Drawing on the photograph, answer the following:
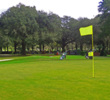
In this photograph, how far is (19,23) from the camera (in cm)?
4231

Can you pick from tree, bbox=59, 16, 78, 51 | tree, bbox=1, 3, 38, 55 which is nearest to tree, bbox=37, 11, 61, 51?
tree, bbox=1, 3, 38, 55

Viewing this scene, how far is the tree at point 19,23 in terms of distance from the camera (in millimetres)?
42344

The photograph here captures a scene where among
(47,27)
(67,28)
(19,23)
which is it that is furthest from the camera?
(67,28)

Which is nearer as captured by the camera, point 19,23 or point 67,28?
point 19,23

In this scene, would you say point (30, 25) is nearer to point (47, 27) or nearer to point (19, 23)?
point (19, 23)

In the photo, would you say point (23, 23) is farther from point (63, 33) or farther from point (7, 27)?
point (63, 33)

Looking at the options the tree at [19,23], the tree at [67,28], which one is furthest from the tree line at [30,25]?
the tree at [67,28]

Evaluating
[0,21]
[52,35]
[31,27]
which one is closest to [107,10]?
[52,35]

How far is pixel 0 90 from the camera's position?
756 cm

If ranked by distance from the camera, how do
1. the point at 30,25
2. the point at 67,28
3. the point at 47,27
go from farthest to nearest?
the point at 67,28 → the point at 47,27 → the point at 30,25

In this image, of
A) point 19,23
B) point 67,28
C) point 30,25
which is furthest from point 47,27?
point 67,28

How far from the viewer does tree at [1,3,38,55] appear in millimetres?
42344

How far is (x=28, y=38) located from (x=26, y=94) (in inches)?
1424

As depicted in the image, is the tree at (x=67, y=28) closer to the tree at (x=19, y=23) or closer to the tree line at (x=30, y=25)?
the tree line at (x=30, y=25)
